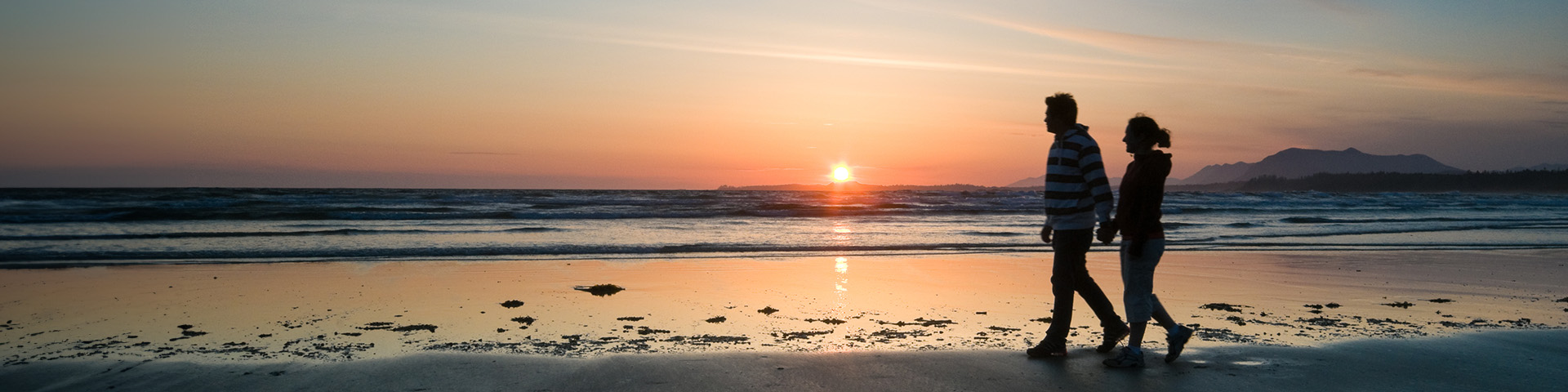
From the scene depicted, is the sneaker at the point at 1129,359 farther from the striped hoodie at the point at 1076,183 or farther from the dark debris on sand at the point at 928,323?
the dark debris on sand at the point at 928,323

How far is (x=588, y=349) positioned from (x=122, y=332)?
10.6 ft

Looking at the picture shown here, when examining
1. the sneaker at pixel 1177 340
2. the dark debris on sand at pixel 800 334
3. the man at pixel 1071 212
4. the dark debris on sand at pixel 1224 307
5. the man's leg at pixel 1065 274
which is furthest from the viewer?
the dark debris on sand at pixel 1224 307

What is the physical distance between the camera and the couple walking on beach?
448 centimetres

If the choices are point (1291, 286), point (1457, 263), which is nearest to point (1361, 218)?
point (1457, 263)

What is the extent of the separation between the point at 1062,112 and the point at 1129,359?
1.31 meters

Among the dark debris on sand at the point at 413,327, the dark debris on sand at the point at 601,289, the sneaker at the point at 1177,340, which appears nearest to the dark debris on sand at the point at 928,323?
the sneaker at the point at 1177,340

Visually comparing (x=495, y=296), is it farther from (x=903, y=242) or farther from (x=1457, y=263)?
(x=1457, y=263)

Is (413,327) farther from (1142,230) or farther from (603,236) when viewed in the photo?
(603,236)

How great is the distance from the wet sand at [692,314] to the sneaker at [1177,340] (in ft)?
0.25

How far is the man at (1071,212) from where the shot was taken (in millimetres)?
4547

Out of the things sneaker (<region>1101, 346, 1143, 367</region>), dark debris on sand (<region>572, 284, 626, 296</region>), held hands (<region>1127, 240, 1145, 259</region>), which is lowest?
dark debris on sand (<region>572, 284, 626, 296</region>)

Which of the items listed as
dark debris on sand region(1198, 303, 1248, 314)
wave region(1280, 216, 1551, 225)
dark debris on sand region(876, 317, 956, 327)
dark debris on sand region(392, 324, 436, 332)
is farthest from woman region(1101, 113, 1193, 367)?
wave region(1280, 216, 1551, 225)

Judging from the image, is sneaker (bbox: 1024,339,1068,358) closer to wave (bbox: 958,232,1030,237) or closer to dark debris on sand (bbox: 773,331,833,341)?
dark debris on sand (bbox: 773,331,833,341)

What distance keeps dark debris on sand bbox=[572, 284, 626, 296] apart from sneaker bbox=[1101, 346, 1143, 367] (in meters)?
4.56
